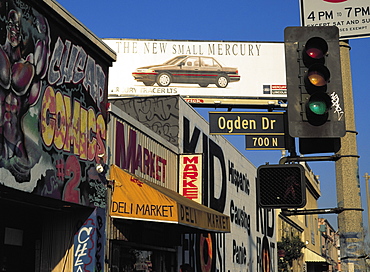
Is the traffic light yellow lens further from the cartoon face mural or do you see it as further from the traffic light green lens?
the cartoon face mural

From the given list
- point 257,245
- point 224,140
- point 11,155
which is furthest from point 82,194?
point 257,245

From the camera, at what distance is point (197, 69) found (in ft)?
105

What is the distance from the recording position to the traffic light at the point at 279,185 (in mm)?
5547

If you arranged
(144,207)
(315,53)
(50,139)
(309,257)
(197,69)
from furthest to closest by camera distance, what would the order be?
(309,257)
(197,69)
(144,207)
(50,139)
(315,53)

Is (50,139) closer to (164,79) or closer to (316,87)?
(316,87)

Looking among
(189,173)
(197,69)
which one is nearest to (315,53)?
(189,173)

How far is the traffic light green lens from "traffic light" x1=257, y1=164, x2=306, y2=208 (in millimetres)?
561

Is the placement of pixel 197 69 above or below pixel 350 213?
above

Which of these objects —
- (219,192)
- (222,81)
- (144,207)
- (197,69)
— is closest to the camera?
(144,207)

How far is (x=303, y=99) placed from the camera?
5.40 meters

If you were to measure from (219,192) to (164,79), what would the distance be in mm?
11855

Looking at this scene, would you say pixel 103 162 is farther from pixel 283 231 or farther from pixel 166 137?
pixel 283 231

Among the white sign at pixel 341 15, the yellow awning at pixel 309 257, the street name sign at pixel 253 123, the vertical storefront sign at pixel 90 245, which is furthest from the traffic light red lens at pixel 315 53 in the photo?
the yellow awning at pixel 309 257

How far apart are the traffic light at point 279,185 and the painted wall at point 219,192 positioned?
11796 mm
